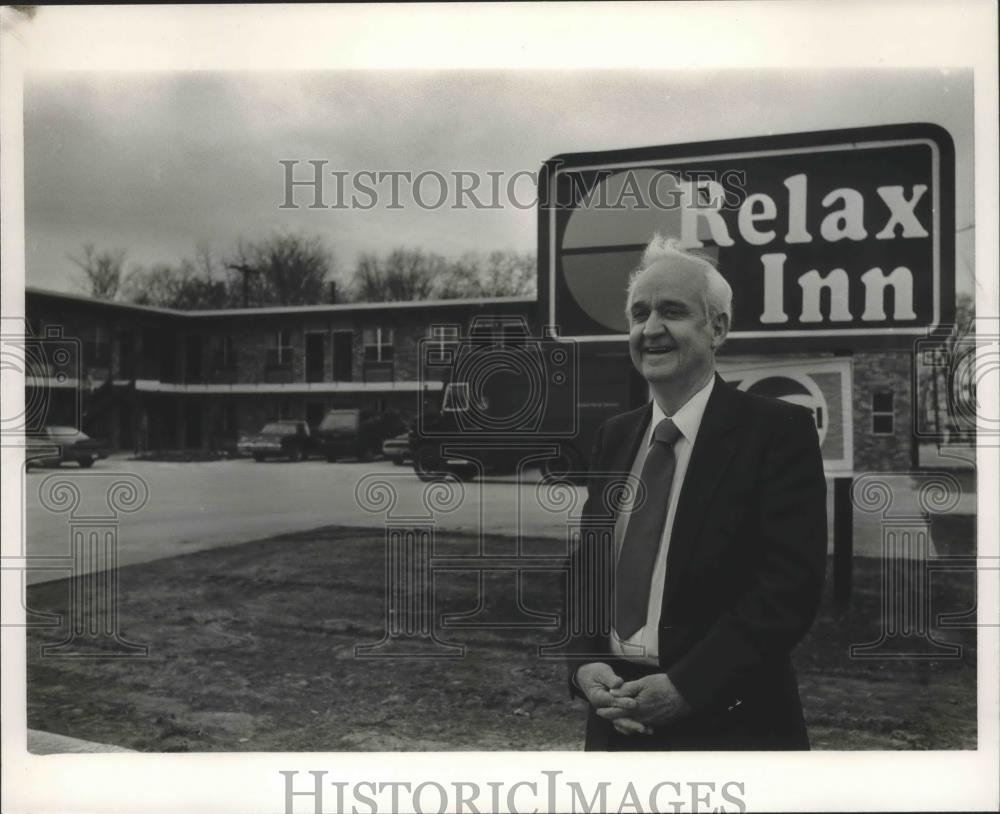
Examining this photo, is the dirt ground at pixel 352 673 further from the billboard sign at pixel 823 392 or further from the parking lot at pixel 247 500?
the billboard sign at pixel 823 392

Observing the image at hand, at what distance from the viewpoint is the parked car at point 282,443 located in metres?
2.89

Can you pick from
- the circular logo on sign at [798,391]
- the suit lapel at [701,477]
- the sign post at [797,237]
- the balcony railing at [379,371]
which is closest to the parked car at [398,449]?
the balcony railing at [379,371]

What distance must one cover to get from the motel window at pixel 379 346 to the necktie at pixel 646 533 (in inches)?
37.1

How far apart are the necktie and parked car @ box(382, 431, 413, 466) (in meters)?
0.78

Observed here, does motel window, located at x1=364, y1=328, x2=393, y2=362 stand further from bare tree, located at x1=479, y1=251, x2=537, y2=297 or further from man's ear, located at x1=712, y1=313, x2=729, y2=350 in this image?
man's ear, located at x1=712, y1=313, x2=729, y2=350

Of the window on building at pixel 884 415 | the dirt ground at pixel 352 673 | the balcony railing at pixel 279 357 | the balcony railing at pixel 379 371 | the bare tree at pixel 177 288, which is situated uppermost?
the bare tree at pixel 177 288

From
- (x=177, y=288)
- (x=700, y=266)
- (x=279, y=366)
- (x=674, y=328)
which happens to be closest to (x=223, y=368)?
(x=279, y=366)

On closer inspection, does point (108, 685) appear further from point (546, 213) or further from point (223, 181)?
point (546, 213)

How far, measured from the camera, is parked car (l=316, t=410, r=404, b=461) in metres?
2.87

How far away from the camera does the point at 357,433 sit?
9.50 feet

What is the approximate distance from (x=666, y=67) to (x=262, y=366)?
1.72 meters

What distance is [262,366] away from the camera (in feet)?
9.77

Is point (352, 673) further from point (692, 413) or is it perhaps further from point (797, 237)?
point (797, 237)

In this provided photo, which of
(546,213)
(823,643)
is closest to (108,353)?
(546,213)
